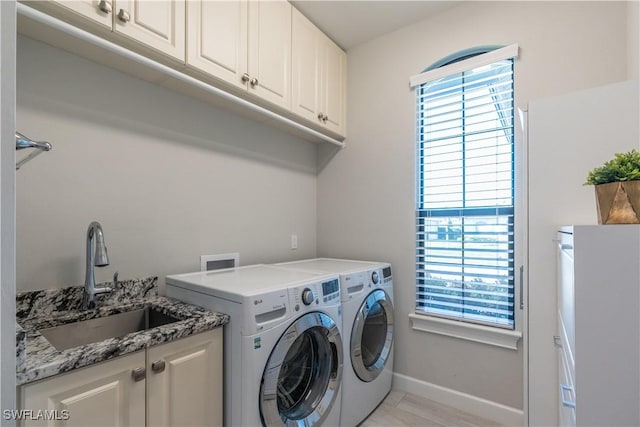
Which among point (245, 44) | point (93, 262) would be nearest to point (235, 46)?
point (245, 44)

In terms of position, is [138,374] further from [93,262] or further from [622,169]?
[622,169]

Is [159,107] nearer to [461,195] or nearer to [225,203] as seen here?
[225,203]

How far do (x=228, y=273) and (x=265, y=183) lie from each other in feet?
2.64

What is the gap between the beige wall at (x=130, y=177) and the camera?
4.20 ft

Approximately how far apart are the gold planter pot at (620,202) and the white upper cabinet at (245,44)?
164cm

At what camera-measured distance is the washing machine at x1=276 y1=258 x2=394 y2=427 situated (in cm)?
172

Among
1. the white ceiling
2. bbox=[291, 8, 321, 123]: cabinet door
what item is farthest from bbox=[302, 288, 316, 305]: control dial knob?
the white ceiling

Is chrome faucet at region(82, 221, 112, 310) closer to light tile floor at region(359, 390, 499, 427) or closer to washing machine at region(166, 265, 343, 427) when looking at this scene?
washing machine at region(166, 265, 343, 427)

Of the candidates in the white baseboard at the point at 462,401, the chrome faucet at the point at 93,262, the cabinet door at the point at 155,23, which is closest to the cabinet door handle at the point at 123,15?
the cabinet door at the point at 155,23

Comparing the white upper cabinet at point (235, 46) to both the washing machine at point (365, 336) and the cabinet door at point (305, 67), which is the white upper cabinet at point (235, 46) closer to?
the cabinet door at point (305, 67)

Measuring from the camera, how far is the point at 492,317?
6.29ft

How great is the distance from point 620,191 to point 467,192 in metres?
1.29

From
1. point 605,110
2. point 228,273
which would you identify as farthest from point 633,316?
point 228,273

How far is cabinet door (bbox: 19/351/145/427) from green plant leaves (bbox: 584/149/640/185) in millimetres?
1560
